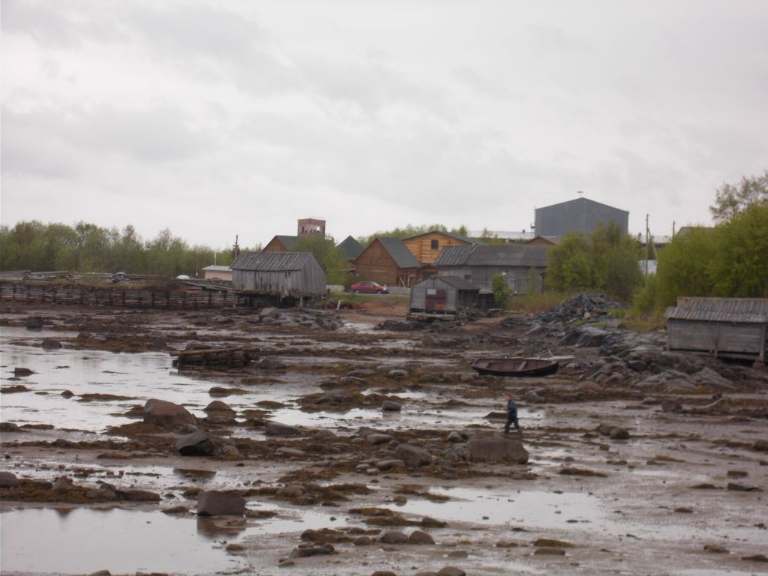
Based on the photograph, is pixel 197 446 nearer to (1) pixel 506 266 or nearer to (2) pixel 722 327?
(2) pixel 722 327

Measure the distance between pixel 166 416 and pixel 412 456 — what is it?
285 inches

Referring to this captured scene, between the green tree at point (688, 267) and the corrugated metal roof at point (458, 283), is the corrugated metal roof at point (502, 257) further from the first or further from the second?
the green tree at point (688, 267)

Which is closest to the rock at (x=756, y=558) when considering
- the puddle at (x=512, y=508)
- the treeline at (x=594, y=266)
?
the puddle at (x=512, y=508)

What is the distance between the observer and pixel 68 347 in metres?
49.6

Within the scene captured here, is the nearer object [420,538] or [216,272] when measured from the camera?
[420,538]

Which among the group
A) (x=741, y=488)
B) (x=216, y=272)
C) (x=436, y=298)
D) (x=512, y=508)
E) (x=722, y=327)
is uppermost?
(x=216, y=272)

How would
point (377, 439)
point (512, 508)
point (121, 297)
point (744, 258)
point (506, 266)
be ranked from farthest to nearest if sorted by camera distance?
1. point (121, 297)
2. point (506, 266)
3. point (744, 258)
4. point (377, 439)
5. point (512, 508)

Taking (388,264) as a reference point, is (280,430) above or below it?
below

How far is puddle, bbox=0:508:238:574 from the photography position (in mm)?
14141

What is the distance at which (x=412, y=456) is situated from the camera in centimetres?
2123

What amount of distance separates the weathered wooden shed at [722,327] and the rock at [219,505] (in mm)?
29306

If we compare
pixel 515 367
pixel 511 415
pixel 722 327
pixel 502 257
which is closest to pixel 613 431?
pixel 511 415

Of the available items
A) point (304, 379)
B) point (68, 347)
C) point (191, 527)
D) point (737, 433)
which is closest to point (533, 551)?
point (191, 527)

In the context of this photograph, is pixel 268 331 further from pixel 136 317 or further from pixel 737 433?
pixel 737 433
